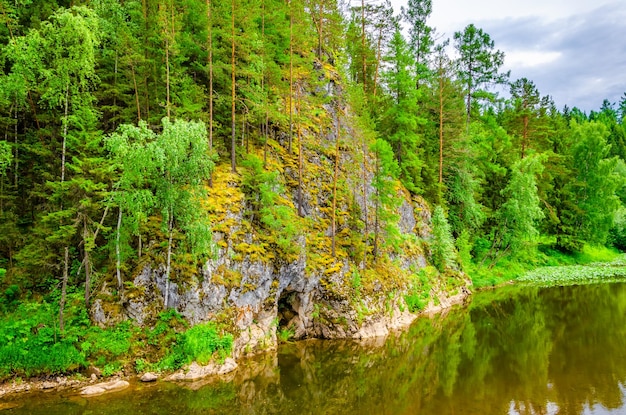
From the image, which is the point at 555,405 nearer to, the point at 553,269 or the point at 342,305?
the point at 342,305

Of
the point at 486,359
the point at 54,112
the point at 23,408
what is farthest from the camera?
the point at 54,112

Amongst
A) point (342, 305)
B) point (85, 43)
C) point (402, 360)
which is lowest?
point (402, 360)

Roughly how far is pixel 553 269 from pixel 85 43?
55554mm

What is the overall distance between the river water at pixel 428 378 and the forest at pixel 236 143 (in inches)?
246

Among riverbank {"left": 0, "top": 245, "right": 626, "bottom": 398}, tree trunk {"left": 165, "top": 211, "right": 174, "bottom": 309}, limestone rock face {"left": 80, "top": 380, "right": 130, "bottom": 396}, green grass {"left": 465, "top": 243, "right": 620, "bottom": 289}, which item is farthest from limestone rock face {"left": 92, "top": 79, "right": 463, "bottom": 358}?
green grass {"left": 465, "top": 243, "right": 620, "bottom": 289}

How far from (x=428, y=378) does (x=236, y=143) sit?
2230cm

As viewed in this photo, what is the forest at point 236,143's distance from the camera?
22.2 m

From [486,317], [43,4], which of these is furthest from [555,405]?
[43,4]

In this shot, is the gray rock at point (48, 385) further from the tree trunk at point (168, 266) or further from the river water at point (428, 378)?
the tree trunk at point (168, 266)

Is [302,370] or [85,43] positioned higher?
[85,43]

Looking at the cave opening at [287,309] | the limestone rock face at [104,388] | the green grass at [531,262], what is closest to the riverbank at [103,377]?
the limestone rock face at [104,388]

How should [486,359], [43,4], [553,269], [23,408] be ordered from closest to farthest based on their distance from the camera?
[23,408] → [486,359] → [43,4] → [553,269]

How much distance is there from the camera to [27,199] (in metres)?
25.0

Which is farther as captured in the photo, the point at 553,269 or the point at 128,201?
the point at 553,269
